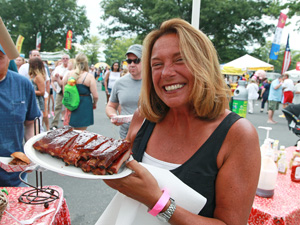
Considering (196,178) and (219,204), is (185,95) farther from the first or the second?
(219,204)

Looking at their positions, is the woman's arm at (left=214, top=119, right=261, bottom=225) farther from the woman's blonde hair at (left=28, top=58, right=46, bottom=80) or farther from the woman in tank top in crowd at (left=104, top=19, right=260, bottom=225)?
the woman's blonde hair at (left=28, top=58, right=46, bottom=80)

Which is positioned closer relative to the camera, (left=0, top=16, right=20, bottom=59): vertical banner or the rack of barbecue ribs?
the rack of barbecue ribs

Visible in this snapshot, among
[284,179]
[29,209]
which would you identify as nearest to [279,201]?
[284,179]

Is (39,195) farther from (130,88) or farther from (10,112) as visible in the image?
(130,88)

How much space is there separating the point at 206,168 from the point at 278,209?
1.11 metres

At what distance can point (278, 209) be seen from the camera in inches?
76.7

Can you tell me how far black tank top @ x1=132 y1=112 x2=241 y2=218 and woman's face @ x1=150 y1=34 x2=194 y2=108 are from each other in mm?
277

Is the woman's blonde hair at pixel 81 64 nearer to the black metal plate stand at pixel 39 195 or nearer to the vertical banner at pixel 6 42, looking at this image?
the black metal plate stand at pixel 39 195

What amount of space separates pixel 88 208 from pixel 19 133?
1895 millimetres

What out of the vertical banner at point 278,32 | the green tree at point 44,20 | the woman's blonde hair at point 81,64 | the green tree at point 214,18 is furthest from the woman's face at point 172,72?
the green tree at point 44,20

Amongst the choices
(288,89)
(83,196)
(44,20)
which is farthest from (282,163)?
(44,20)

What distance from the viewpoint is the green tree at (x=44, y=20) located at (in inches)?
1374

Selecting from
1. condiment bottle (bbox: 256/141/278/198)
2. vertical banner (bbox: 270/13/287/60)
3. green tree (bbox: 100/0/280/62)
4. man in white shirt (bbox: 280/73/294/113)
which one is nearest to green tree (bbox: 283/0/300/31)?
vertical banner (bbox: 270/13/287/60)

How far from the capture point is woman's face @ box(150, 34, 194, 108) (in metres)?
1.39
